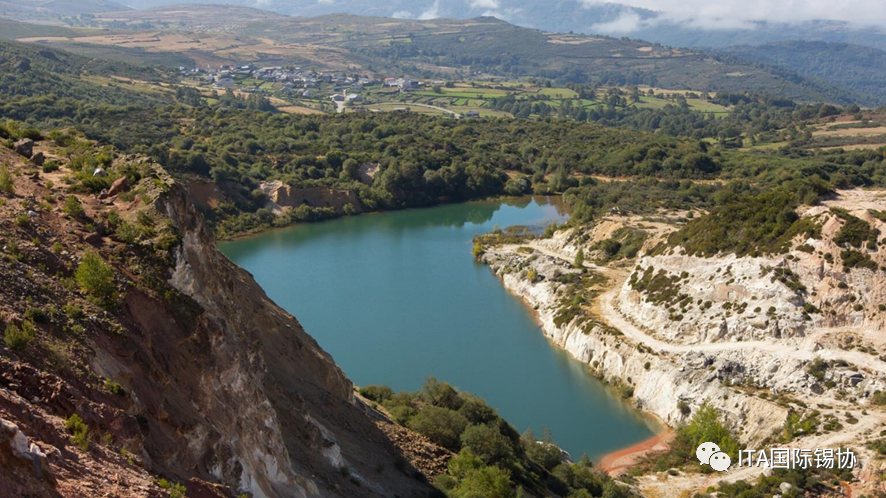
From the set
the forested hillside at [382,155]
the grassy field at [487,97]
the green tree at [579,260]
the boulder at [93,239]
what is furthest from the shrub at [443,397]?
the grassy field at [487,97]

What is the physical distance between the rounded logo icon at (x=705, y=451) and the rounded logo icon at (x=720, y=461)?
0.15 m

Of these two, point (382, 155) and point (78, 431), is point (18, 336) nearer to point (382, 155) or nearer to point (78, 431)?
point (78, 431)

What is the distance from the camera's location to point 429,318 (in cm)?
4356

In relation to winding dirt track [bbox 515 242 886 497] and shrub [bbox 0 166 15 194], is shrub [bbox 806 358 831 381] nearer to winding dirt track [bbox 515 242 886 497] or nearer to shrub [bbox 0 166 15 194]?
winding dirt track [bbox 515 242 886 497]

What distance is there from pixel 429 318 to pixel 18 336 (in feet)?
112

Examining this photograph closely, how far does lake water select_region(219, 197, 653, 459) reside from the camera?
33188 mm

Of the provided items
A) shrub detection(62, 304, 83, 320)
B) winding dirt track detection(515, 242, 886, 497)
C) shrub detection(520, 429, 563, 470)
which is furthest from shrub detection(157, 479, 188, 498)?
winding dirt track detection(515, 242, 886, 497)

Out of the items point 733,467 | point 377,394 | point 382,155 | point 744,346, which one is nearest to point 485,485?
point 377,394

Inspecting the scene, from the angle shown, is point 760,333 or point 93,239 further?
point 760,333

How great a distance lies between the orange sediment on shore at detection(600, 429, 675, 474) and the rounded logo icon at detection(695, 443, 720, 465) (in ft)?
7.49

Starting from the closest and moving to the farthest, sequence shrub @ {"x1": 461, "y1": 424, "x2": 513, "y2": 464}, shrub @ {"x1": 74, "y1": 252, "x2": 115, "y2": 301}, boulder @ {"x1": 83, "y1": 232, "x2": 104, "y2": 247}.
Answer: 1. shrub @ {"x1": 74, "y1": 252, "x2": 115, "y2": 301}
2. boulder @ {"x1": 83, "y1": 232, "x2": 104, "y2": 247}
3. shrub @ {"x1": 461, "y1": 424, "x2": 513, "y2": 464}

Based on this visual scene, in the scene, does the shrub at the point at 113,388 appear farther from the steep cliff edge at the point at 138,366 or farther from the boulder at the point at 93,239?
the boulder at the point at 93,239

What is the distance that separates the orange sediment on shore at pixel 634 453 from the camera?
28.2 meters

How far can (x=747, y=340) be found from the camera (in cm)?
3142
